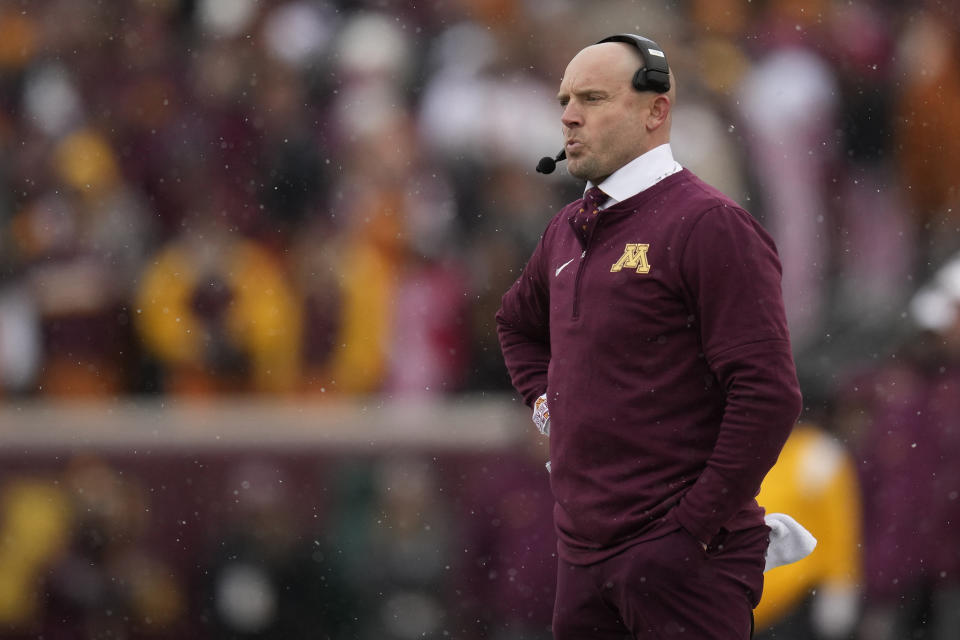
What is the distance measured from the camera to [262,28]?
9.70 metres

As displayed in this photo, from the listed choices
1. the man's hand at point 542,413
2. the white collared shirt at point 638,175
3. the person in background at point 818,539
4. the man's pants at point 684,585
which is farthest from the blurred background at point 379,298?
the white collared shirt at point 638,175

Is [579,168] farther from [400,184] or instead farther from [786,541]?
[400,184]

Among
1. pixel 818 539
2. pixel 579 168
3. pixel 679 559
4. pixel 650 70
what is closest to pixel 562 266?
pixel 579 168

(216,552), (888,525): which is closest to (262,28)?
(216,552)

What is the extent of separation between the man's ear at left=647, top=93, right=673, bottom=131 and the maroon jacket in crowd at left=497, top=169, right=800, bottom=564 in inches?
4.9

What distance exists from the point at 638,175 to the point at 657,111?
0.15 meters

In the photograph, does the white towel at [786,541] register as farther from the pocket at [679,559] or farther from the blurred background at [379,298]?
the blurred background at [379,298]

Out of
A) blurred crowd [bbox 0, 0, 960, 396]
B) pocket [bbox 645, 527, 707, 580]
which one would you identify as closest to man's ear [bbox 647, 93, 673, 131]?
pocket [bbox 645, 527, 707, 580]

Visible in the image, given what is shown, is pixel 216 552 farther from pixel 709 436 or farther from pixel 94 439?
pixel 709 436

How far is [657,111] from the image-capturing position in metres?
3.43

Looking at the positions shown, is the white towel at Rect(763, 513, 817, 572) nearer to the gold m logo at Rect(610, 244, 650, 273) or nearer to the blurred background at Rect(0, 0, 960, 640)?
the gold m logo at Rect(610, 244, 650, 273)

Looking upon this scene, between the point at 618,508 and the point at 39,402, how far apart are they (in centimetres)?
585

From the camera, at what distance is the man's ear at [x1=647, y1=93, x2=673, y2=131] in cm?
342

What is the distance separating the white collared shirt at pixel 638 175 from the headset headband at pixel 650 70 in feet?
0.45
